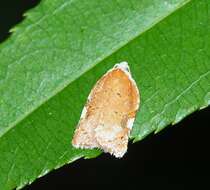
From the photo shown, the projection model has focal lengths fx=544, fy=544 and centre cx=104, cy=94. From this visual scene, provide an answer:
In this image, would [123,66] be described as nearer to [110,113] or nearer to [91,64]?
[91,64]

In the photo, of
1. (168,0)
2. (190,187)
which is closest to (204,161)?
(190,187)

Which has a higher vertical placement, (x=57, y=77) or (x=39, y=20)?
(x=39, y=20)

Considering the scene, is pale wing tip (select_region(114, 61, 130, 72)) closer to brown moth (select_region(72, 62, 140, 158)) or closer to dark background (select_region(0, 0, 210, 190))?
brown moth (select_region(72, 62, 140, 158))

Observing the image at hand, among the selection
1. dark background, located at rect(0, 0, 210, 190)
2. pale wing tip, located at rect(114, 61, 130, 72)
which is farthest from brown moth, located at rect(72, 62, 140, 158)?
dark background, located at rect(0, 0, 210, 190)

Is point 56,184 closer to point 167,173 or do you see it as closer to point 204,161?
point 167,173

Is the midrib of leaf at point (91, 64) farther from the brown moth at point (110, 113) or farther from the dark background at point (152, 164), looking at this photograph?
the dark background at point (152, 164)

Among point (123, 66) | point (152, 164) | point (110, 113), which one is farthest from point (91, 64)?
point (152, 164)

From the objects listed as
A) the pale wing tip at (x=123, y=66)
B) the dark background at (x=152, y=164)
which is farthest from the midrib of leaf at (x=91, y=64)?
the dark background at (x=152, y=164)
